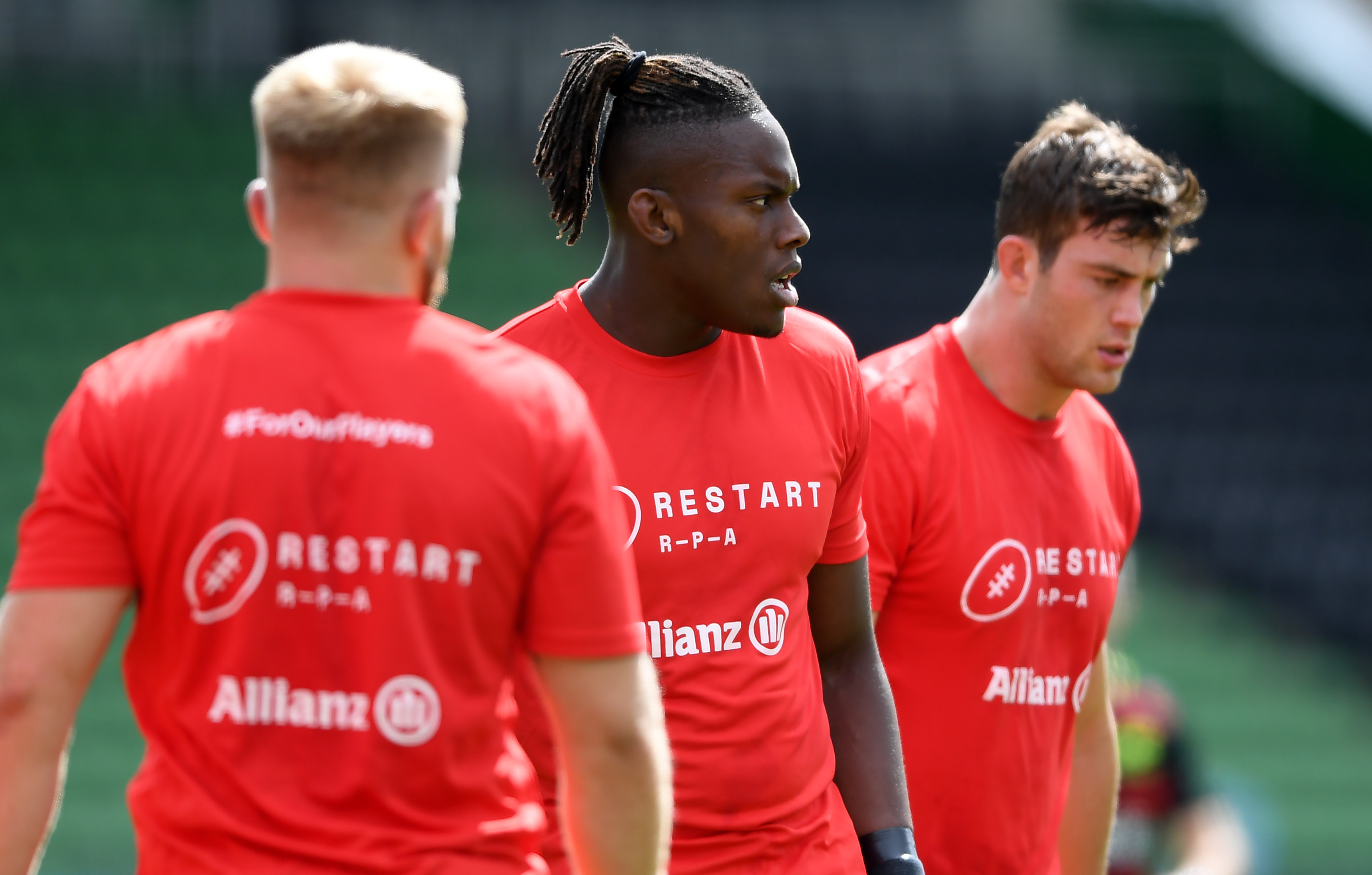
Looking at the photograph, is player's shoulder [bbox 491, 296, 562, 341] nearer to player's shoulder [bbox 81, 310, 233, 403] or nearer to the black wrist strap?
player's shoulder [bbox 81, 310, 233, 403]

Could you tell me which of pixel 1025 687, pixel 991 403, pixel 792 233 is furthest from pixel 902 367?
pixel 792 233

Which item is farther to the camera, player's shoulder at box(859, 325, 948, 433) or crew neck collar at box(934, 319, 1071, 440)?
crew neck collar at box(934, 319, 1071, 440)

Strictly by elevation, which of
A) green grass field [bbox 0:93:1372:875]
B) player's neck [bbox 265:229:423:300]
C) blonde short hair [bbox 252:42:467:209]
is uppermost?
blonde short hair [bbox 252:42:467:209]

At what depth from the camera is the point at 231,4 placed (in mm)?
14359

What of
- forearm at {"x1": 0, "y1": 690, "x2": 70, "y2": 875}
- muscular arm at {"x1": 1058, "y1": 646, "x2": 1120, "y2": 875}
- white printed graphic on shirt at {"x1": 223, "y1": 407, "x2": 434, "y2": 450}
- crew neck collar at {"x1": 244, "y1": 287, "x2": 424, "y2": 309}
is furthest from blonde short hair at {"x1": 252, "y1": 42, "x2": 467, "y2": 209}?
muscular arm at {"x1": 1058, "y1": 646, "x2": 1120, "y2": 875}

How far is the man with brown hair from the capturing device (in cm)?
316

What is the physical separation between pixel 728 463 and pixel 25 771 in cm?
125

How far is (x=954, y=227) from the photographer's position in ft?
48.0

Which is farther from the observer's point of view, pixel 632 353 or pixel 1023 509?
pixel 1023 509

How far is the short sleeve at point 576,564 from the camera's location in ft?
6.05

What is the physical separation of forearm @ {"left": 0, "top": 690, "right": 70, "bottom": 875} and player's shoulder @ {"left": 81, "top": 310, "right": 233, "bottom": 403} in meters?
0.36

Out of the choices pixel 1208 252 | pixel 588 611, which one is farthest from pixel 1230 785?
pixel 1208 252

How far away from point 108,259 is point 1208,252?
972 centimetres

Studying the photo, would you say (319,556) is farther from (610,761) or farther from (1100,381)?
(1100,381)
